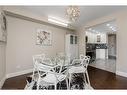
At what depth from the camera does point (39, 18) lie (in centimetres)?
510

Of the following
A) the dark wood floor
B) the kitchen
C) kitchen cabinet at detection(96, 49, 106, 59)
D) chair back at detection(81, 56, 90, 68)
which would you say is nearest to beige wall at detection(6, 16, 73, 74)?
the dark wood floor

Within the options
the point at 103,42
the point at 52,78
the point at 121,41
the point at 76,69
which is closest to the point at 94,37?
the point at 103,42

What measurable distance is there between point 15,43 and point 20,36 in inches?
14.4

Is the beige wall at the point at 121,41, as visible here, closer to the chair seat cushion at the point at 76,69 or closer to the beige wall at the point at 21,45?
the chair seat cushion at the point at 76,69

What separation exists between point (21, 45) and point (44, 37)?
1.36 meters

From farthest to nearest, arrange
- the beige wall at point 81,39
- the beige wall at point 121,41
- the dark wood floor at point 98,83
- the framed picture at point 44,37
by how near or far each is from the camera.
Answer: the beige wall at point 81,39, the framed picture at point 44,37, the beige wall at point 121,41, the dark wood floor at point 98,83

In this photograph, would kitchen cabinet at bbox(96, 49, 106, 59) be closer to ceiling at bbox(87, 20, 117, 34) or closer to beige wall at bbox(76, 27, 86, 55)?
ceiling at bbox(87, 20, 117, 34)

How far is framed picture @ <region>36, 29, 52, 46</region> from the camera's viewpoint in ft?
18.2

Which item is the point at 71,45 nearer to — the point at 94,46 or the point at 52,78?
the point at 94,46

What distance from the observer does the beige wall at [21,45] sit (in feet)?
14.1

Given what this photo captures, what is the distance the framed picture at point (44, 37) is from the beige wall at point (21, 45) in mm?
174

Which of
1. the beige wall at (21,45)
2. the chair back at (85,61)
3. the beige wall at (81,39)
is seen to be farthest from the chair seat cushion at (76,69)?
the beige wall at (81,39)

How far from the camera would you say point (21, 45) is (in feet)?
15.5

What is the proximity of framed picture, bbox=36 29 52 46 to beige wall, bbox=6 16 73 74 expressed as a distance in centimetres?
17
